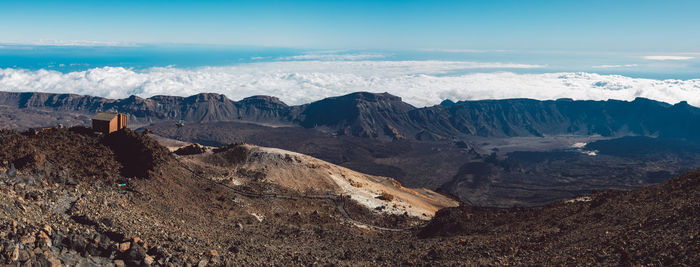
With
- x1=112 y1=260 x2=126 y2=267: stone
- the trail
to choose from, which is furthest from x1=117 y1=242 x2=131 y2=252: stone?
the trail

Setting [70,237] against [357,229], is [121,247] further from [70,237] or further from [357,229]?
[357,229]

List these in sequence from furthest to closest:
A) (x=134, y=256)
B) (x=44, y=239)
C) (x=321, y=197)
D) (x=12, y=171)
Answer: (x=321, y=197) → (x=12, y=171) → (x=134, y=256) → (x=44, y=239)

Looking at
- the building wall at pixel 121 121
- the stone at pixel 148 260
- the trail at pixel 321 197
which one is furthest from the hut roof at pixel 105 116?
the stone at pixel 148 260

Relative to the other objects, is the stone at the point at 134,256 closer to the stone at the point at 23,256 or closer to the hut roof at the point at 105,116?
the stone at the point at 23,256

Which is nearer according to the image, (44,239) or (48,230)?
(44,239)

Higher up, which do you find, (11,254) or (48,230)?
(11,254)

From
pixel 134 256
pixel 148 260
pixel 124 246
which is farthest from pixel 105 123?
pixel 148 260

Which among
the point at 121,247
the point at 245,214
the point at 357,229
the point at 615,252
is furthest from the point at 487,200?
the point at 121,247

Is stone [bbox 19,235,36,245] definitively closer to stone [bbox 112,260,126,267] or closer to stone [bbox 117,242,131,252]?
stone [bbox 112,260,126,267]

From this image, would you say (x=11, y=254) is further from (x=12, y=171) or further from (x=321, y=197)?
(x=321, y=197)

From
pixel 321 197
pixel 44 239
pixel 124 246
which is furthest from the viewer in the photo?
pixel 321 197

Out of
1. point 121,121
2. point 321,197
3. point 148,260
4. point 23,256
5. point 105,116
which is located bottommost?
point 321,197
